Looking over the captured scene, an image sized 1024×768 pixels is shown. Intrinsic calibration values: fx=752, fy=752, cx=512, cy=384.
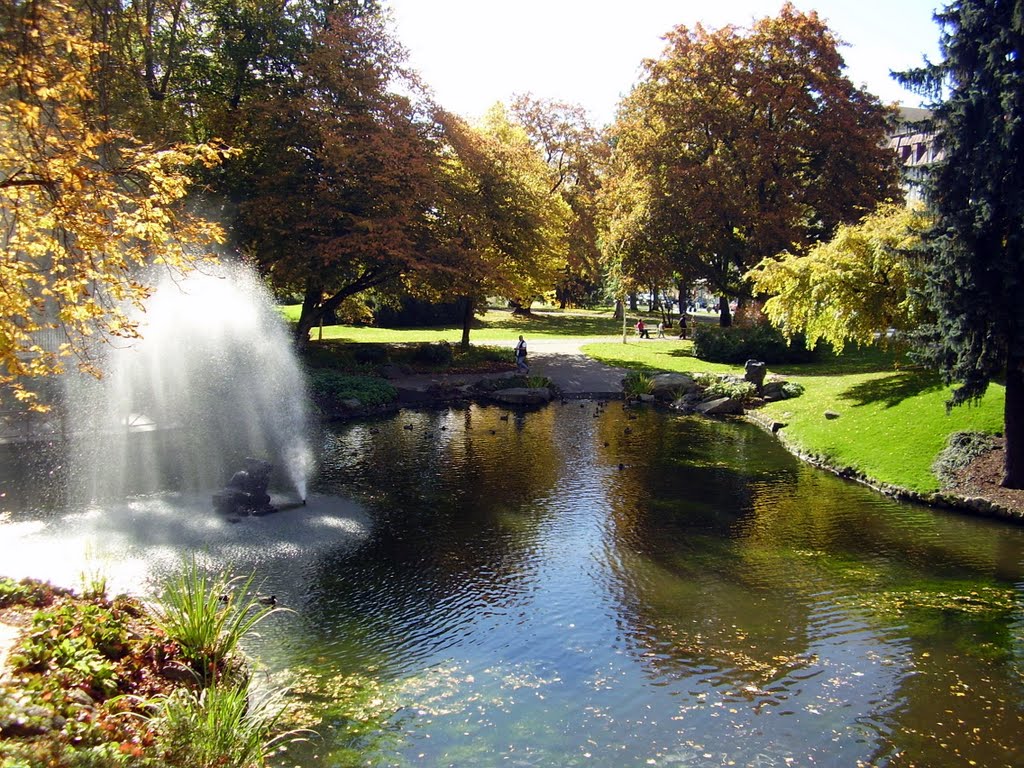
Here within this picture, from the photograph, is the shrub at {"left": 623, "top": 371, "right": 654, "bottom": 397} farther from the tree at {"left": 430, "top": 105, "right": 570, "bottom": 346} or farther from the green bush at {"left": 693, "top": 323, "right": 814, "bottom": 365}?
the tree at {"left": 430, "top": 105, "right": 570, "bottom": 346}

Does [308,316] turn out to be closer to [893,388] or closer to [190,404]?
[190,404]

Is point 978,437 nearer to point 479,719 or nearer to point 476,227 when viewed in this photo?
point 479,719

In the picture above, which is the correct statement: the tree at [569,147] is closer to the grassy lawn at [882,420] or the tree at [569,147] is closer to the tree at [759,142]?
the tree at [759,142]

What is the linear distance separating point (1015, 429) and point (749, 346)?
69.3 feet

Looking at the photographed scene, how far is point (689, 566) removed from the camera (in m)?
12.9

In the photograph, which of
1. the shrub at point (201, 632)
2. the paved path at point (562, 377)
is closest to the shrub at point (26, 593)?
the shrub at point (201, 632)

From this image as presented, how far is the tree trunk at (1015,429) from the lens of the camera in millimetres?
15664

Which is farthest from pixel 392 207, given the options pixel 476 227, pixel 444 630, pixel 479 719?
pixel 479 719

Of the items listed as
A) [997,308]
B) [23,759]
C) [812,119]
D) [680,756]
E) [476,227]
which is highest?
[812,119]

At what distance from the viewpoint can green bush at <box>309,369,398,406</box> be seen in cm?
2705

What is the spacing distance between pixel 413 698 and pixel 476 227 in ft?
90.3

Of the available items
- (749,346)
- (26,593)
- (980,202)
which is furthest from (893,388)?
(26,593)

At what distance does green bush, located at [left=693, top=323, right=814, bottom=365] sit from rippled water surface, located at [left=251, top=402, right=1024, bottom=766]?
18601mm

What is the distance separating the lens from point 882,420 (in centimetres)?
2109
